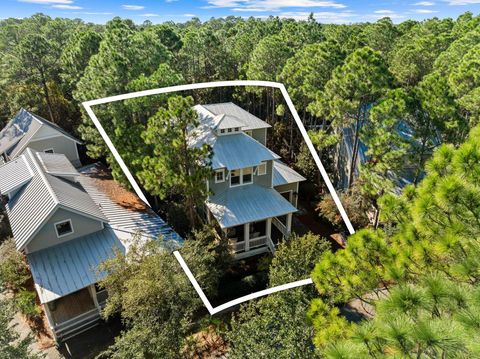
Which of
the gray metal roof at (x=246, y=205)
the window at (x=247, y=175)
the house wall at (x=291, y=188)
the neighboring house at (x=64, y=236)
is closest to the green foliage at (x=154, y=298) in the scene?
the neighboring house at (x=64, y=236)

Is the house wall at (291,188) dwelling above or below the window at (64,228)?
below

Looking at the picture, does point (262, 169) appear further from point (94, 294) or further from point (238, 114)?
point (94, 294)

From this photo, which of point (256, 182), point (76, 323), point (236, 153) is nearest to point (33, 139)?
point (76, 323)

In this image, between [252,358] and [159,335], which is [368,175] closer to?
[252,358]

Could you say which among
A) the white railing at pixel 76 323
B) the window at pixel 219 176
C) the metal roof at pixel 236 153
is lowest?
the white railing at pixel 76 323

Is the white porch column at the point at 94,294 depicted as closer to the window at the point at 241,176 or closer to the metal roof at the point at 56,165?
the metal roof at the point at 56,165

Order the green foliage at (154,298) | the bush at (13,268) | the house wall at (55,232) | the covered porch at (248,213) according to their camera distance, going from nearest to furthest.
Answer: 1. the green foliage at (154,298)
2. the house wall at (55,232)
3. the bush at (13,268)
4. the covered porch at (248,213)

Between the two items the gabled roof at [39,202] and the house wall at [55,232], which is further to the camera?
the house wall at [55,232]

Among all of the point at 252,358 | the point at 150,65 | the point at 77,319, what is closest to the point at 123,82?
the point at 150,65
